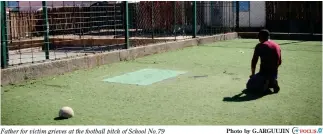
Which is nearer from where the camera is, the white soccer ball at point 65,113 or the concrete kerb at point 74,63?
the white soccer ball at point 65,113

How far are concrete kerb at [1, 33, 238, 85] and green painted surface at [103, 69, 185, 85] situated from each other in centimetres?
115

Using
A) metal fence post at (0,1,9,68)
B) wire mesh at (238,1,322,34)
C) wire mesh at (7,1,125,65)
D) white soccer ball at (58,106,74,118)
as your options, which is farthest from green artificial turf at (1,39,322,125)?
wire mesh at (238,1,322,34)

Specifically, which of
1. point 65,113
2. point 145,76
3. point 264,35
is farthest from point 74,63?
point 264,35

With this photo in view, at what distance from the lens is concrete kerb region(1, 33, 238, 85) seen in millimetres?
6263

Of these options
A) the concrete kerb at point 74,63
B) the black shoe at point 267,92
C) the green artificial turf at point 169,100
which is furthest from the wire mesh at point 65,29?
the black shoe at point 267,92

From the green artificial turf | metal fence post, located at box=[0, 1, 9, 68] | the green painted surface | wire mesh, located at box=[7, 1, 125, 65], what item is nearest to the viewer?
the green artificial turf

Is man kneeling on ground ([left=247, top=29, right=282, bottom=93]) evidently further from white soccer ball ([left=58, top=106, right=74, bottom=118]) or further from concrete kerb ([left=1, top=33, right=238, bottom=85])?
concrete kerb ([left=1, top=33, right=238, bottom=85])

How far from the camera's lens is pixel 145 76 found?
23.4ft

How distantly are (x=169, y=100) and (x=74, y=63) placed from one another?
3.17 meters

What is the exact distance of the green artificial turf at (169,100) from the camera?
4254 mm

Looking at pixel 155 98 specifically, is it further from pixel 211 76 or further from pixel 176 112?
pixel 211 76

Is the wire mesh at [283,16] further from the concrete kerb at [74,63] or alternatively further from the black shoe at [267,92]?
the black shoe at [267,92]

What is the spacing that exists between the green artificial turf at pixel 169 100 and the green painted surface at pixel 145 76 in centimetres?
21

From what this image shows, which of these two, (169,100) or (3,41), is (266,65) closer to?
(169,100)
